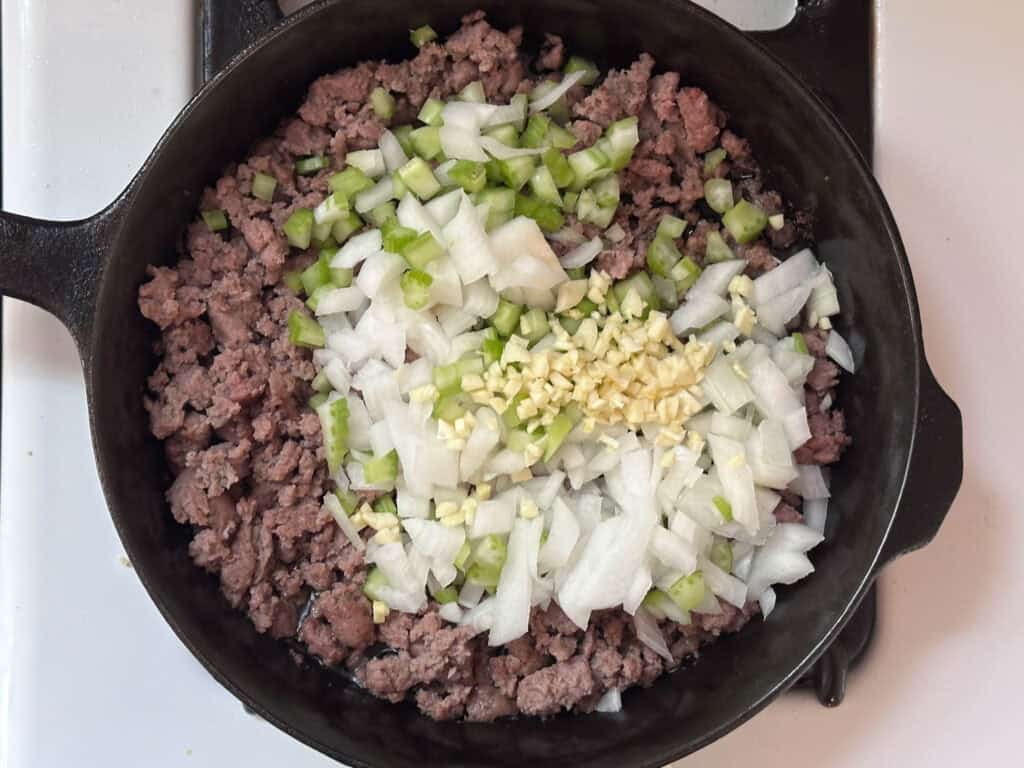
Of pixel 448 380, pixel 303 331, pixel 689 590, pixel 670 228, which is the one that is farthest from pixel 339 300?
pixel 689 590

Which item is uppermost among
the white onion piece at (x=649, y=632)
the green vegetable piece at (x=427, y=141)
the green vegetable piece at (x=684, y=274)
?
the green vegetable piece at (x=427, y=141)

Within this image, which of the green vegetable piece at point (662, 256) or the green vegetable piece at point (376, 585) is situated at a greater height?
the green vegetable piece at point (662, 256)

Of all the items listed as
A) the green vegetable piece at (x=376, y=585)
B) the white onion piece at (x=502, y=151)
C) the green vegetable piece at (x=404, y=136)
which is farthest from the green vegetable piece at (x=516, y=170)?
the green vegetable piece at (x=376, y=585)

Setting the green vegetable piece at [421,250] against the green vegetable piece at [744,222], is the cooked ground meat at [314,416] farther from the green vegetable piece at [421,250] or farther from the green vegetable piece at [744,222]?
the green vegetable piece at [421,250]

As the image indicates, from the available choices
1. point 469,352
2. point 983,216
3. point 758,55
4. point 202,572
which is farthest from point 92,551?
point 983,216

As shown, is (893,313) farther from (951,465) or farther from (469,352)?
(469,352)

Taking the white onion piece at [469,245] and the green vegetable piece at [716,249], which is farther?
the green vegetable piece at [716,249]
